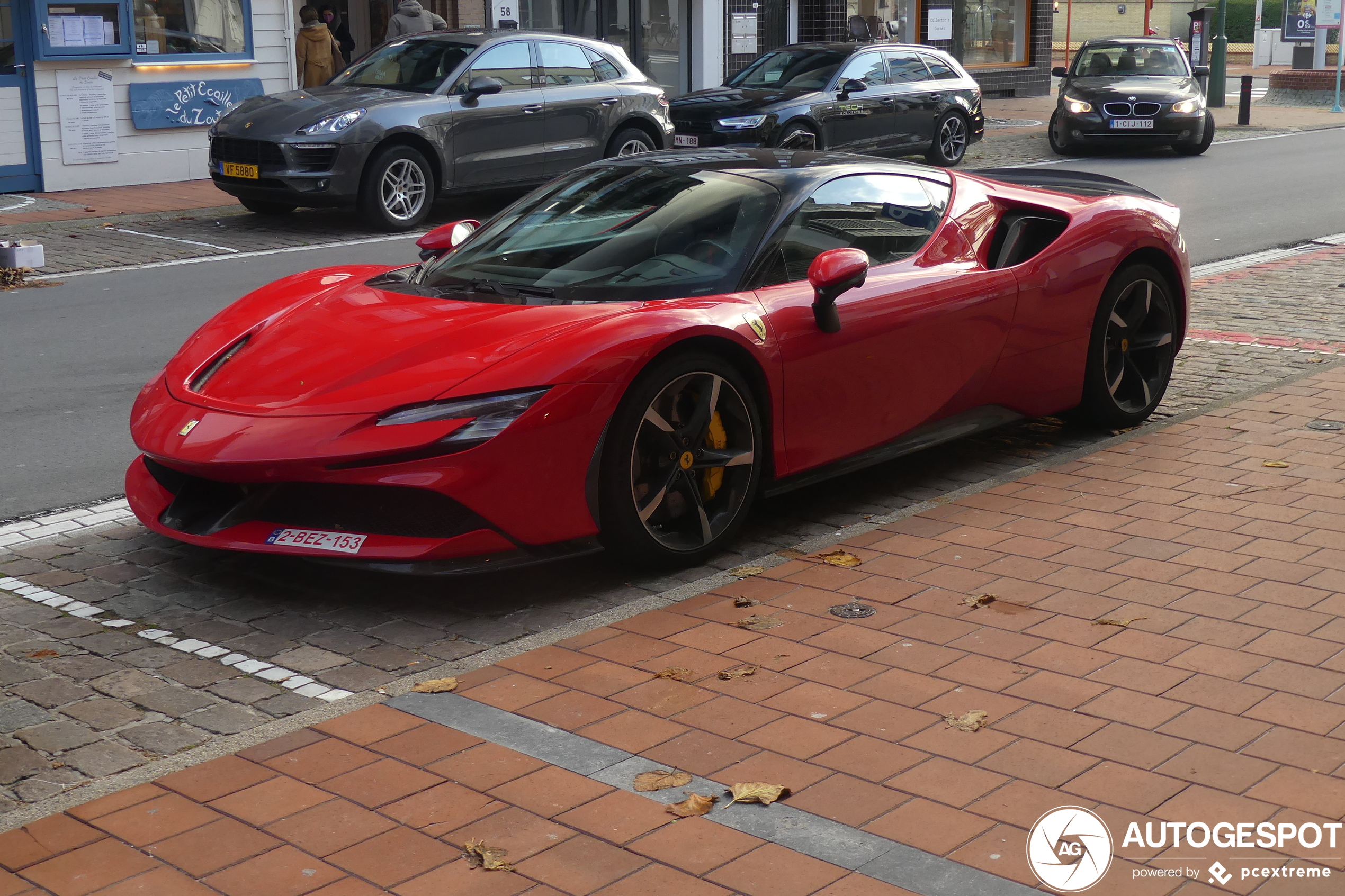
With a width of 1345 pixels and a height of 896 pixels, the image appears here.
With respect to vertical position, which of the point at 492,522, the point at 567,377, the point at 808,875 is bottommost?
the point at 808,875

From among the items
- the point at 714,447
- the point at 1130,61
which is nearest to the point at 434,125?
the point at 714,447

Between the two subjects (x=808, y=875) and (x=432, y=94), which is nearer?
(x=808, y=875)

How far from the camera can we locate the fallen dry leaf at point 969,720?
12.2 ft

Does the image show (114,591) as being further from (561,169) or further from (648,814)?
(561,169)

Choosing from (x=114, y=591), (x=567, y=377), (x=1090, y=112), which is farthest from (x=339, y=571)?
(x=1090, y=112)

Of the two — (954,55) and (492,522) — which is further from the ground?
(954,55)

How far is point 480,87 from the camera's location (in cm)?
1377

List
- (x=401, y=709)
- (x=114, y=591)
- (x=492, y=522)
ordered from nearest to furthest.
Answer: (x=401, y=709) → (x=492, y=522) → (x=114, y=591)

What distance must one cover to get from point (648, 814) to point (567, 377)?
5.16 feet

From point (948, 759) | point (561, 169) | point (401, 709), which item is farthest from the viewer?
point (561, 169)

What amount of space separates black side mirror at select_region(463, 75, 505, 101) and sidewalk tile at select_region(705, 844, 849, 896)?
1155 centimetres

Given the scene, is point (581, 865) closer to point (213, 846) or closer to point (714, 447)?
point (213, 846)

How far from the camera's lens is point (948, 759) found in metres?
3.54

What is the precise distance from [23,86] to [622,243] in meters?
12.7
